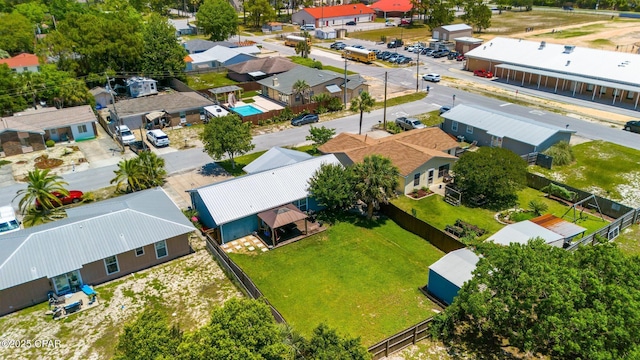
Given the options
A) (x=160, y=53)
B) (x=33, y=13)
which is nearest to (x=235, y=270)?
(x=160, y=53)

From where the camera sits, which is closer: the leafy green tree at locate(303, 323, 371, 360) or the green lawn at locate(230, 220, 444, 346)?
the leafy green tree at locate(303, 323, 371, 360)

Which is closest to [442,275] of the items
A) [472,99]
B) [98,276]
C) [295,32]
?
[98,276]

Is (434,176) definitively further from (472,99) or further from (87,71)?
(87,71)

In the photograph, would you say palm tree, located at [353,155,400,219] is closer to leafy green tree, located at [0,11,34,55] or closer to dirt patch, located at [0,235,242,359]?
dirt patch, located at [0,235,242,359]

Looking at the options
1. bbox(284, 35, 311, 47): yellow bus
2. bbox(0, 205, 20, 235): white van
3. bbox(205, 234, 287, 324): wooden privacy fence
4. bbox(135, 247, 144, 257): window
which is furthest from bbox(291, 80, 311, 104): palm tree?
bbox(284, 35, 311, 47): yellow bus

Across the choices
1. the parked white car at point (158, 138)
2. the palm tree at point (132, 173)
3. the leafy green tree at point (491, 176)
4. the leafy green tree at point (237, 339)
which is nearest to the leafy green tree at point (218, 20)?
the parked white car at point (158, 138)

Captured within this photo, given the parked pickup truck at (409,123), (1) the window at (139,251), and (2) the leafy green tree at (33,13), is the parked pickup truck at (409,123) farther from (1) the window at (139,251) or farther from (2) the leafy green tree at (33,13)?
(2) the leafy green tree at (33,13)

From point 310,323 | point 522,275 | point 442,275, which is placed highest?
point 522,275
